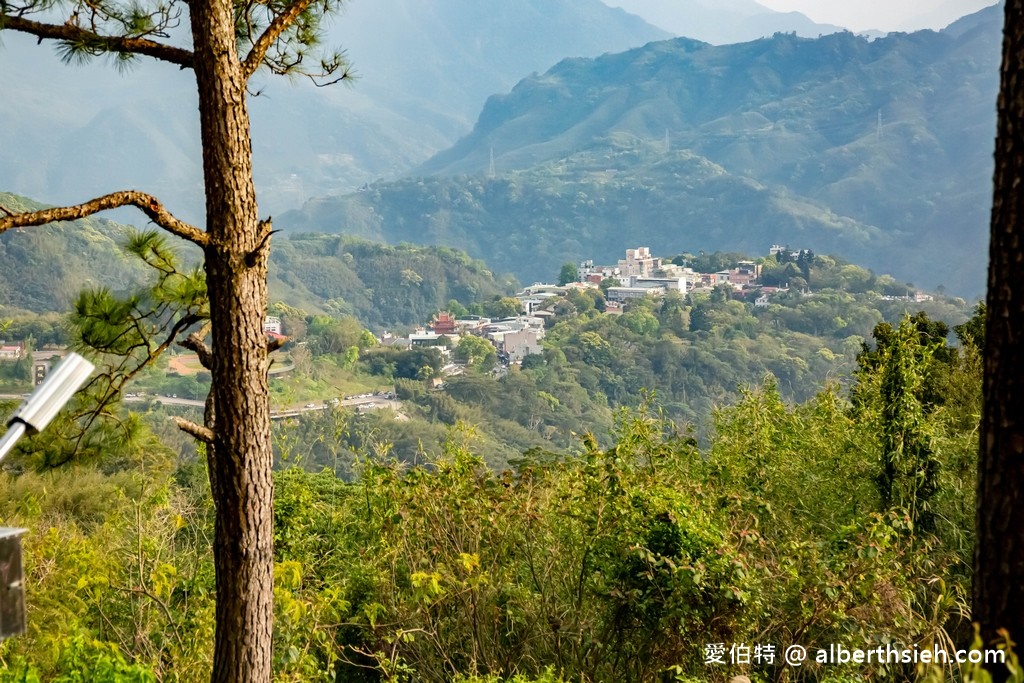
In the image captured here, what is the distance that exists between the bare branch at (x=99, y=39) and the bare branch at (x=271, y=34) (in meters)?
0.14

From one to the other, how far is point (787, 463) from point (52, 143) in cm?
7352

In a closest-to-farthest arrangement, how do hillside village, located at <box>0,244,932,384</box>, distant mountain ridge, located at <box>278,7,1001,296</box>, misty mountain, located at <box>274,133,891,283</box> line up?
hillside village, located at <box>0,244,932,384</box> → distant mountain ridge, located at <box>278,7,1001,296</box> → misty mountain, located at <box>274,133,891,283</box>

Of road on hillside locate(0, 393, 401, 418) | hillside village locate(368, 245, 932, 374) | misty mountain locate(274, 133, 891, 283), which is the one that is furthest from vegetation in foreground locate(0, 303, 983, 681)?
misty mountain locate(274, 133, 891, 283)

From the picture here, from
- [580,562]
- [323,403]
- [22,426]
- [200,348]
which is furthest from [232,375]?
[323,403]

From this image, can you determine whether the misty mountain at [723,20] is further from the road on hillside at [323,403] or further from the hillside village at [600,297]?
the road on hillside at [323,403]

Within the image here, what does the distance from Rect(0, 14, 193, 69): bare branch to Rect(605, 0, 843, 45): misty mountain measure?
4882 inches

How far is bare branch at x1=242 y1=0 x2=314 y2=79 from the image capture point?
2.33 meters

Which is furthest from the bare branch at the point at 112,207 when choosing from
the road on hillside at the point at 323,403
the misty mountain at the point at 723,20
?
the misty mountain at the point at 723,20

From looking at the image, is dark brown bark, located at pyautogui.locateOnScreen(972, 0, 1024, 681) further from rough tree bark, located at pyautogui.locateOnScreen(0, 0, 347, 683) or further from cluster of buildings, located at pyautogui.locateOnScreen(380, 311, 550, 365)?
cluster of buildings, located at pyautogui.locateOnScreen(380, 311, 550, 365)

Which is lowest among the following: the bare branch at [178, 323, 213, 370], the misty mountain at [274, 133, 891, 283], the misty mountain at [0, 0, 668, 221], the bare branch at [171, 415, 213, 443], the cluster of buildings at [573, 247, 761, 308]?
the bare branch at [171, 415, 213, 443]

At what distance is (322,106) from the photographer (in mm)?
97188

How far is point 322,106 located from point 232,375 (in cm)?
9943

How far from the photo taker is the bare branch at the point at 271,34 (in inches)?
91.8

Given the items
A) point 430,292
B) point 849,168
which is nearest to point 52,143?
point 430,292
